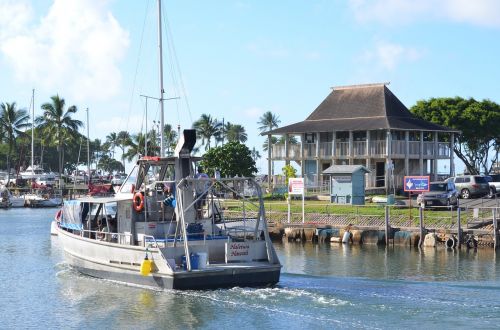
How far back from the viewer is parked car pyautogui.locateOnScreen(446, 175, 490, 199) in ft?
183

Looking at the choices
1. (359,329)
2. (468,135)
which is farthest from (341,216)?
(468,135)

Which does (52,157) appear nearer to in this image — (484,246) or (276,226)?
(276,226)

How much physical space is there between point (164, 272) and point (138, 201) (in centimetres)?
402

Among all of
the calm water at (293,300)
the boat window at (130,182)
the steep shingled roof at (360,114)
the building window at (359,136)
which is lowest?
the calm water at (293,300)

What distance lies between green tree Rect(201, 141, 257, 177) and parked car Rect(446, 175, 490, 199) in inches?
777

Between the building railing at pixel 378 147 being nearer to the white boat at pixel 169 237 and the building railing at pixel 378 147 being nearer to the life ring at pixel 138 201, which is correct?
the white boat at pixel 169 237

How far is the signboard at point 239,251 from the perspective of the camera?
27.5 m

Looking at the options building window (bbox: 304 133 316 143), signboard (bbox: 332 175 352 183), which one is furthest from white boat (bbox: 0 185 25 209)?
signboard (bbox: 332 175 352 183)

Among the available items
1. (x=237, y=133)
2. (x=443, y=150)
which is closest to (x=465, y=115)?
(x=443, y=150)

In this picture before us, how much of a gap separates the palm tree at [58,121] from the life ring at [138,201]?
78.9 metres

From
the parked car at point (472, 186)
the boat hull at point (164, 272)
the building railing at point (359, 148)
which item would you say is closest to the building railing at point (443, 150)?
the building railing at point (359, 148)

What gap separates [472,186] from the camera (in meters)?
55.8

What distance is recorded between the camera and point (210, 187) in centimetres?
2742

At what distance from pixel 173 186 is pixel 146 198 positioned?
42.3 inches
